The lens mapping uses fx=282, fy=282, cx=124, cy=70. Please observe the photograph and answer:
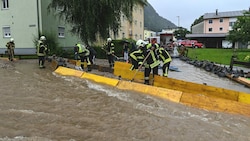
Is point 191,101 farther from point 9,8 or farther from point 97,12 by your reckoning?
point 9,8

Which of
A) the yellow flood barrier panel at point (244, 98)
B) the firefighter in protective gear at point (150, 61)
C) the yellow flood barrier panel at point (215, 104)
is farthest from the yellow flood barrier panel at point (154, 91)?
the yellow flood barrier panel at point (244, 98)

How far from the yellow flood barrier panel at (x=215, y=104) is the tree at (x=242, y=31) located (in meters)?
29.4

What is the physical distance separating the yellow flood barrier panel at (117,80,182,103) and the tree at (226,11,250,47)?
2858cm

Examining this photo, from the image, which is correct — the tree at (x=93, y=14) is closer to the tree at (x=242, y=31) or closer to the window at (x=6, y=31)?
the window at (x=6, y=31)

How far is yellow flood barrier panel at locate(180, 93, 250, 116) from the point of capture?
22.6 ft

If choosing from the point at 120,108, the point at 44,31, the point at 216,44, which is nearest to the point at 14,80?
the point at 120,108

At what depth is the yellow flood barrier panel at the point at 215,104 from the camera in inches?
271

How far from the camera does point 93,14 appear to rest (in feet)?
67.4

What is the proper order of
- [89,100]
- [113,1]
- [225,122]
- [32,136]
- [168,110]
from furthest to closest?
Result: [113,1] → [89,100] → [168,110] → [225,122] → [32,136]

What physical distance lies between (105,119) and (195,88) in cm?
325

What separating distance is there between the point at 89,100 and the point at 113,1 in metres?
13.9

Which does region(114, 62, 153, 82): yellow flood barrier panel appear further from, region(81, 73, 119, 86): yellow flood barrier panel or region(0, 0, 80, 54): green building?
region(0, 0, 80, 54): green building

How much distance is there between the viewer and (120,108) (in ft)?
24.3

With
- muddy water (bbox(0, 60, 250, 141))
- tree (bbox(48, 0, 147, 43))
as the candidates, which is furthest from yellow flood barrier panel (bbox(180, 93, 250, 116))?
tree (bbox(48, 0, 147, 43))
